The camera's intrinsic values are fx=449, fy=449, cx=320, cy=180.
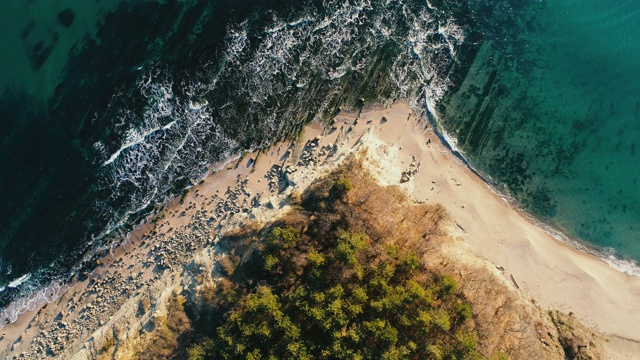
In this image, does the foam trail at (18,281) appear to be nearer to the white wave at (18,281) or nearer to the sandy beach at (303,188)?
the white wave at (18,281)

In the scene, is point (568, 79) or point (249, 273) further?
point (568, 79)

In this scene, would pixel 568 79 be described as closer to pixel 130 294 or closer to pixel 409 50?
pixel 409 50

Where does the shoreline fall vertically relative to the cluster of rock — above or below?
above

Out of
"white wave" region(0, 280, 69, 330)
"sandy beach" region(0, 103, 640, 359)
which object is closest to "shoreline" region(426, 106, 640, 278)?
"sandy beach" region(0, 103, 640, 359)

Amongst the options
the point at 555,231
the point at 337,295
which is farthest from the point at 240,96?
the point at 555,231

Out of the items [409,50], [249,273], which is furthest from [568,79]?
[249,273]

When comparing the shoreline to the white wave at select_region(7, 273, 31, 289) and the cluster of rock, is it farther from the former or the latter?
the white wave at select_region(7, 273, 31, 289)

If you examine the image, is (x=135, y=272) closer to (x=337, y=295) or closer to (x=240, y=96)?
(x=240, y=96)
